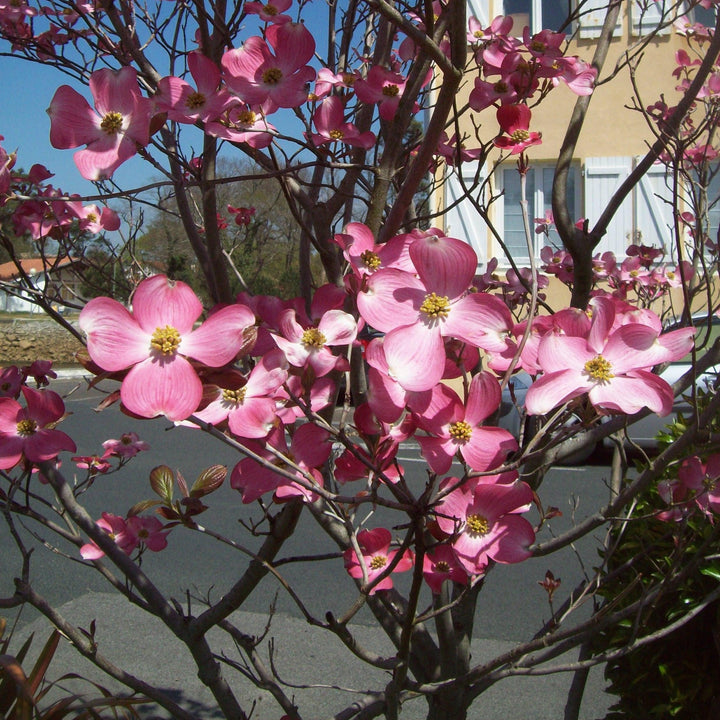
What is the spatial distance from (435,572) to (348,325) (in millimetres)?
442

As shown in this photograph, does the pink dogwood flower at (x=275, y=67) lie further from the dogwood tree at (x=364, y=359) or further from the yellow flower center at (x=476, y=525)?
the yellow flower center at (x=476, y=525)

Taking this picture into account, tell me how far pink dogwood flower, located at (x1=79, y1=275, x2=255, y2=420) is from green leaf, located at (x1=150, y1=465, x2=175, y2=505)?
14.9 inches

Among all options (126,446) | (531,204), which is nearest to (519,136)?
(126,446)

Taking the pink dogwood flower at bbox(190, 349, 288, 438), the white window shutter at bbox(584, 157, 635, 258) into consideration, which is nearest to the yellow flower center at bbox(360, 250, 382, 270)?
the pink dogwood flower at bbox(190, 349, 288, 438)

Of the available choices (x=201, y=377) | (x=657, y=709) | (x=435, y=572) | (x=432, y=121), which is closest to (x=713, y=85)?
(x=432, y=121)

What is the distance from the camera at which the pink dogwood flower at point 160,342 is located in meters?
0.67

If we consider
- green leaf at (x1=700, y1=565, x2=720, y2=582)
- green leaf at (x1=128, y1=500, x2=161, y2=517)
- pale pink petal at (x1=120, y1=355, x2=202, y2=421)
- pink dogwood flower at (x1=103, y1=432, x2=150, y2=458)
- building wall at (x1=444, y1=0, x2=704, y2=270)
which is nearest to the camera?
pale pink petal at (x1=120, y1=355, x2=202, y2=421)

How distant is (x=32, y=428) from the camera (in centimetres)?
106

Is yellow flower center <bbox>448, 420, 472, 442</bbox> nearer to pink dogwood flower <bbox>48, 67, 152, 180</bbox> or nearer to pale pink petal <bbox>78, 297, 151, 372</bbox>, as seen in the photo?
pale pink petal <bbox>78, 297, 151, 372</bbox>

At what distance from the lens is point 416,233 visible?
30.7 inches

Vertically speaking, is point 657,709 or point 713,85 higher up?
point 713,85

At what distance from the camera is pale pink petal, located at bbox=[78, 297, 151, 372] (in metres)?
0.68

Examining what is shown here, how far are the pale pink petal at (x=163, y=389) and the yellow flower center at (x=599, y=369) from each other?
1.24 feet

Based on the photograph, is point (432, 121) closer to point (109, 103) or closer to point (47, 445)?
point (109, 103)
